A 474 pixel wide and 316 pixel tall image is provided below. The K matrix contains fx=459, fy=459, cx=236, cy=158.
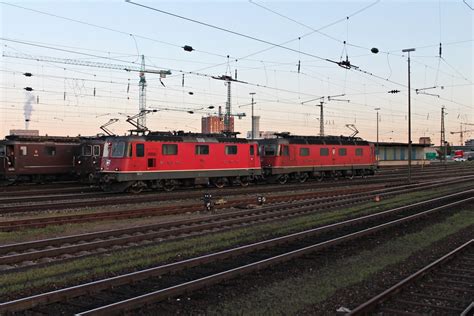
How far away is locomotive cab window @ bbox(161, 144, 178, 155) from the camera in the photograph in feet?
85.8

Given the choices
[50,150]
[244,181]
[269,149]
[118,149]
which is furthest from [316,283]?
[50,150]

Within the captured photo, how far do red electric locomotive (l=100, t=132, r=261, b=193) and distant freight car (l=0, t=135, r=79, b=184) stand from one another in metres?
8.20

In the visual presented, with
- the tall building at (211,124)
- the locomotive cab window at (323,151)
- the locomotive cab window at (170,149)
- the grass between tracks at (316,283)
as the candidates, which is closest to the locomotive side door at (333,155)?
the locomotive cab window at (323,151)

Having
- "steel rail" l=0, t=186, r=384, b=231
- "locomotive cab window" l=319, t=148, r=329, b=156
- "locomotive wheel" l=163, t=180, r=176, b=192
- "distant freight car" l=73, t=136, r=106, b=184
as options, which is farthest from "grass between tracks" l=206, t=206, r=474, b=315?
"locomotive cab window" l=319, t=148, r=329, b=156

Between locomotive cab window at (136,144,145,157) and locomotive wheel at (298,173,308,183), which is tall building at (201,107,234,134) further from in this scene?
locomotive cab window at (136,144,145,157)

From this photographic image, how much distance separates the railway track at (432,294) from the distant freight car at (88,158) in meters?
23.7

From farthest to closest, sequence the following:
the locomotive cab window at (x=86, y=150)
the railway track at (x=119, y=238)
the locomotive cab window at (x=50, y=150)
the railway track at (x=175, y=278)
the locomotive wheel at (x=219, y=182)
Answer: the locomotive cab window at (x=50, y=150), the locomotive cab window at (x=86, y=150), the locomotive wheel at (x=219, y=182), the railway track at (x=119, y=238), the railway track at (x=175, y=278)


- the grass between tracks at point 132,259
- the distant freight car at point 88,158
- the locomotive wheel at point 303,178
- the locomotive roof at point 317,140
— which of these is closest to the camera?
the grass between tracks at point 132,259

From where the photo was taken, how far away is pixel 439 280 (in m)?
8.42

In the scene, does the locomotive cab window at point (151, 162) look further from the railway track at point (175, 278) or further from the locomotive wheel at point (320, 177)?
the locomotive wheel at point (320, 177)

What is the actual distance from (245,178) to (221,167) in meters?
2.90

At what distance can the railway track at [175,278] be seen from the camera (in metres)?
6.74

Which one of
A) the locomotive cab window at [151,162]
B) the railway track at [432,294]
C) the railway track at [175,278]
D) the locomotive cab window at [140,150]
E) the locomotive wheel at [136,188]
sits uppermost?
the locomotive cab window at [140,150]

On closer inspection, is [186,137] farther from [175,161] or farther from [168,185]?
[168,185]
